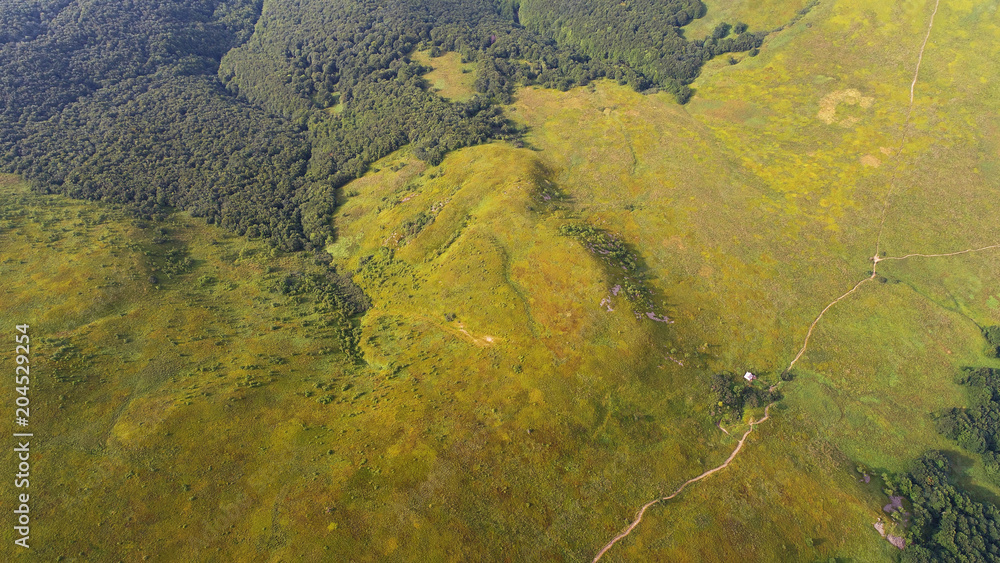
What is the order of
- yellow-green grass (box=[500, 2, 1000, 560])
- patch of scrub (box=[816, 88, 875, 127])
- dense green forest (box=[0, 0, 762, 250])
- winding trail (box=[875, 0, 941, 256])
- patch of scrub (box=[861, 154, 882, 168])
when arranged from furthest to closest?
patch of scrub (box=[816, 88, 875, 127]) < dense green forest (box=[0, 0, 762, 250]) < patch of scrub (box=[861, 154, 882, 168]) < winding trail (box=[875, 0, 941, 256]) < yellow-green grass (box=[500, 2, 1000, 560])

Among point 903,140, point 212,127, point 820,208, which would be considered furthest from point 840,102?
point 212,127

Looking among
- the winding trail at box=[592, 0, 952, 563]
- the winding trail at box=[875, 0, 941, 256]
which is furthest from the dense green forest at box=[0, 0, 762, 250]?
the winding trail at box=[592, 0, 952, 563]

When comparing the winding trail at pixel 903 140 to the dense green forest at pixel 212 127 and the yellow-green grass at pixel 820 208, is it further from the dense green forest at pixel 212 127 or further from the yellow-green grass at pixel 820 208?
the dense green forest at pixel 212 127

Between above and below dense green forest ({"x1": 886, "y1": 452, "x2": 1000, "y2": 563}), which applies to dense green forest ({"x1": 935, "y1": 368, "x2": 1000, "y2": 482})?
below

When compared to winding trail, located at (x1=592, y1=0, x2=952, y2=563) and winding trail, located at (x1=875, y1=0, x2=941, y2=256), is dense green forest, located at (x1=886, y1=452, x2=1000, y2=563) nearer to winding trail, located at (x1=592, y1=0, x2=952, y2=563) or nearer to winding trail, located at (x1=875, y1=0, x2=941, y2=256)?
winding trail, located at (x1=592, y1=0, x2=952, y2=563)

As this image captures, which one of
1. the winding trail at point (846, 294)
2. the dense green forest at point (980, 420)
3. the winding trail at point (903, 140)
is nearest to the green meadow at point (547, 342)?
the winding trail at point (846, 294)

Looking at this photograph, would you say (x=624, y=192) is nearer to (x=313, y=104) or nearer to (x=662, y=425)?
(x=662, y=425)

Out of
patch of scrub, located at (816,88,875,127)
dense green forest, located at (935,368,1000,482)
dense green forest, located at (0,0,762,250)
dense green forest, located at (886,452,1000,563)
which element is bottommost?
dense green forest, located at (935,368,1000,482)

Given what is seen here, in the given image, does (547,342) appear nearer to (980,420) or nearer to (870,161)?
(980,420)
